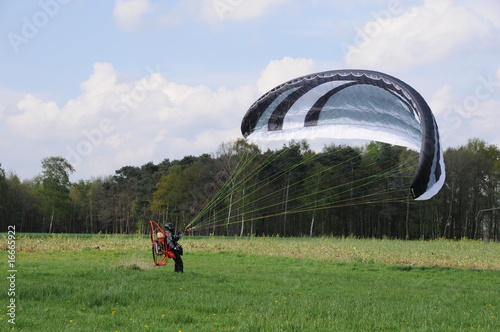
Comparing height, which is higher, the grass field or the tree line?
the tree line

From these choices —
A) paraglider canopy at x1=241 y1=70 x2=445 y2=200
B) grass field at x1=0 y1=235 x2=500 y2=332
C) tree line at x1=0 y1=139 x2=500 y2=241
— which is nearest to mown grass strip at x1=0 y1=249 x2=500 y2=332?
grass field at x1=0 y1=235 x2=500 y2=332

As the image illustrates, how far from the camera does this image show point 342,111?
14867mm

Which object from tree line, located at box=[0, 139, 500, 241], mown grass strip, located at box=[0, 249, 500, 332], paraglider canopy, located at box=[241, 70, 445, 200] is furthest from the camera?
tree line, located at box=[0, 139, 500, 241]

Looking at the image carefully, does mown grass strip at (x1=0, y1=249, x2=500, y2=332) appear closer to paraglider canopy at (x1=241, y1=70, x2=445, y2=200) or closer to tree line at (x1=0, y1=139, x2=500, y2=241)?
paraglider canopy at (x1=241, y1=70, x2=445, y2=200)

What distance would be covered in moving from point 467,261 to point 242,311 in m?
14.5

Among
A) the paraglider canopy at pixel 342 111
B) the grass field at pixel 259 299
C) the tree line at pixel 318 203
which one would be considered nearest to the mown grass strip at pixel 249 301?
the grass field at pixel 259 299

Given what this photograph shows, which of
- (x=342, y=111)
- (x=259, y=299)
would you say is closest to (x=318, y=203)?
(x=342, y=111)

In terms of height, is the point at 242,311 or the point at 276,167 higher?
the point at 276,167

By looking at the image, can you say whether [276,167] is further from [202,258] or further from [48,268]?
[48,268]

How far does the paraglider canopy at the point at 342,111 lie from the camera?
13.3 meters

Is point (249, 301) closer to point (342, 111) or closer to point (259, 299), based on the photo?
point (259, 299)

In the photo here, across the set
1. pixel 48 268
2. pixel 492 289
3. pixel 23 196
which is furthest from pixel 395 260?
pixel 23 196

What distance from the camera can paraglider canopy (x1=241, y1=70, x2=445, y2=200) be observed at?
1335 cm

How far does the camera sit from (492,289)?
40.4 feet
